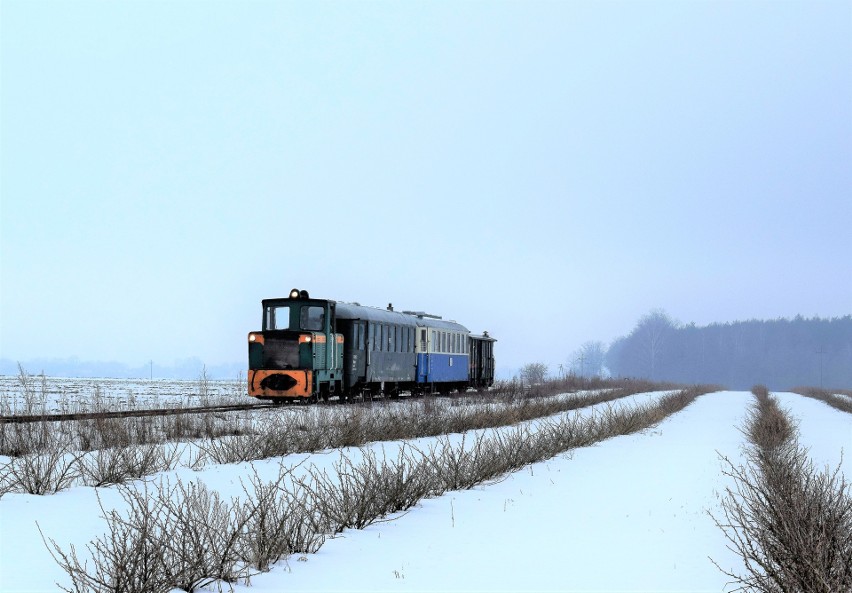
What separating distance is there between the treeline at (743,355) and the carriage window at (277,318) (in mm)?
117148

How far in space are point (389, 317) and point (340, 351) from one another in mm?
4366

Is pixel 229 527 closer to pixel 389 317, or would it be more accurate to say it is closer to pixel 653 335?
pixel 389 317

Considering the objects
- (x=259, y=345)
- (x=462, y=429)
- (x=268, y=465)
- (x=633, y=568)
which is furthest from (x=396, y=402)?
(x=633, y=568)

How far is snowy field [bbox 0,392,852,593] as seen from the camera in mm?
6445

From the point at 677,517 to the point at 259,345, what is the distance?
16.4 meters

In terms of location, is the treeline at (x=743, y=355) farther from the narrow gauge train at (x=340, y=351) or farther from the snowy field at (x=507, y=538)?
the snowy field at (x=507, y=538)

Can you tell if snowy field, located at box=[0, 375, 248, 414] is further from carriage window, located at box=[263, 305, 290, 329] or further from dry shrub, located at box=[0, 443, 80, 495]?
carriage window, located at box=[263, 305, 290, 329]

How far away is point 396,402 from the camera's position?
26438mm

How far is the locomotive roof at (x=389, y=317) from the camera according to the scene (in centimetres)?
2572

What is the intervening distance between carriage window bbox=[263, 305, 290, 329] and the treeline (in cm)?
11715

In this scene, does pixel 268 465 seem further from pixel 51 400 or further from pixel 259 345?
pixel 51 400

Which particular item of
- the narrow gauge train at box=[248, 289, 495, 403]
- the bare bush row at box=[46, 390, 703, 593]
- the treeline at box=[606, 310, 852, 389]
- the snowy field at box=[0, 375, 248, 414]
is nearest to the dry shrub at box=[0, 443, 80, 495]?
the bare bush row at box=[46, 390, 703, 593]

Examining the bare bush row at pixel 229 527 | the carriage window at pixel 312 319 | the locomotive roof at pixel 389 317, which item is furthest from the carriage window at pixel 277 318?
the bare bush row at pixel 229 527

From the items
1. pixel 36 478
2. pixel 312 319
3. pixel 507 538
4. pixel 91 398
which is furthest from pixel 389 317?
pixel 507 538
